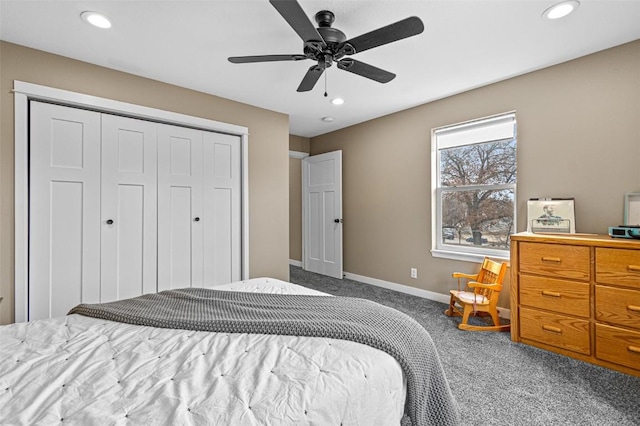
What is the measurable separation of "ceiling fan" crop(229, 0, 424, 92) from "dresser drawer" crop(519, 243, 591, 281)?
1.85 m

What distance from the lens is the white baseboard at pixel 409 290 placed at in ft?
10.4

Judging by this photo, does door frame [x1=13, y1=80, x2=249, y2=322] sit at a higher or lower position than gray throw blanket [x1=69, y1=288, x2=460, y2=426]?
higher

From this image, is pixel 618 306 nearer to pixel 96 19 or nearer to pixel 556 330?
pixel 556 330

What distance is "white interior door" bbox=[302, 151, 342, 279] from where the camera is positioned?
16.0 ft

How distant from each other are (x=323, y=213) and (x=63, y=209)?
342 cm

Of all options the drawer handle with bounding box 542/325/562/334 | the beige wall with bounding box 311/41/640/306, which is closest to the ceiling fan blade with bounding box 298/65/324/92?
the beige wall with bounding box 311/41/640/306

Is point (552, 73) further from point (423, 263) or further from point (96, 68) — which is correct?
Result: point (96, 68)

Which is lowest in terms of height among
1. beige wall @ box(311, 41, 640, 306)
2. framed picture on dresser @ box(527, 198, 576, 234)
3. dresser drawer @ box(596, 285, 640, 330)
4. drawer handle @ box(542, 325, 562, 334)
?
drawer handle @ box(542, 325, 562, 334)

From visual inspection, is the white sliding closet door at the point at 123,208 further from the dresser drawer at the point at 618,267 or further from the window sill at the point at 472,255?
the dresser drawer at the point at 618,267

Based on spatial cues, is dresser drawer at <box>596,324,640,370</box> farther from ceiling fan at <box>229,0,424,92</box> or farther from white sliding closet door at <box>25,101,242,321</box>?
white sliding closet door at <box>25,101,242,321</box>

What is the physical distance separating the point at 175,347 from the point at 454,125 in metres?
3.52

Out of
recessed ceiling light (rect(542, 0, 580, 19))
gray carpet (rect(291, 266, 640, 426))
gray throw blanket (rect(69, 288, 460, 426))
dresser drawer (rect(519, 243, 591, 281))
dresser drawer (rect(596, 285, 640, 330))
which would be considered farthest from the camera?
dresser drawer (rect(519, 243, 591, 281))

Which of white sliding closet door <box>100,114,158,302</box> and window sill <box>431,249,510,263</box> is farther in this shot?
window sill <box>431,249,510,263</box>

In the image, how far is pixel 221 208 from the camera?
3516mm
